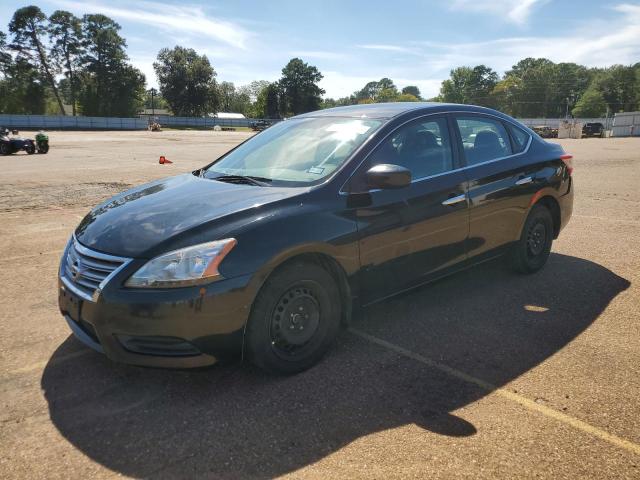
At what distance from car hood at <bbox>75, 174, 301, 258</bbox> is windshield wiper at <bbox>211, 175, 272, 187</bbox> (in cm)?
7

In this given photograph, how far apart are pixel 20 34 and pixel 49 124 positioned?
103 ft

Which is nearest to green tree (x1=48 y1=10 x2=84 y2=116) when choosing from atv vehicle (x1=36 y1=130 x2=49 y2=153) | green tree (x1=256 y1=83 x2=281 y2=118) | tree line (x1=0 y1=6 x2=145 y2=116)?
tree line (x1=0 y1=6 x2=145 y2=116)

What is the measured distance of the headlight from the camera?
270 centimetres

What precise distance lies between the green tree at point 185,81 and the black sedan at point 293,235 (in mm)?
99279

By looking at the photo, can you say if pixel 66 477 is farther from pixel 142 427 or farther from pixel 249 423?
pixel 249 423

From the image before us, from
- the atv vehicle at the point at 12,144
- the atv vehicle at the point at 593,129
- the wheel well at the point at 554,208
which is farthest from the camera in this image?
the atv vehicle at the point at 593,129

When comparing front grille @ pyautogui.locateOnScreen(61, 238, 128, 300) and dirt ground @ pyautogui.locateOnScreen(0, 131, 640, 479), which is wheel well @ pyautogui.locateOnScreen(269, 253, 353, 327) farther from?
front grille @ pyautogui.locateOnScreen(61, 238, 128, 300)

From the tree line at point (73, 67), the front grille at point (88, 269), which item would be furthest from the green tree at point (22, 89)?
the front grille at point (88, 269)

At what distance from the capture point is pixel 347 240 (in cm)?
325

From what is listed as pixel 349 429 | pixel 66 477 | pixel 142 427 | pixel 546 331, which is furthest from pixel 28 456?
pixel 546 331

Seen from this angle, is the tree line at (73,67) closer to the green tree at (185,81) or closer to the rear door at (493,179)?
the green tree at (185,81)

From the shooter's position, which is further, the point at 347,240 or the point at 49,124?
the point at 49,124

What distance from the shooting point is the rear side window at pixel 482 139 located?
14.0ft

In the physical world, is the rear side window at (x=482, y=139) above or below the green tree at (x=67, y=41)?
below
